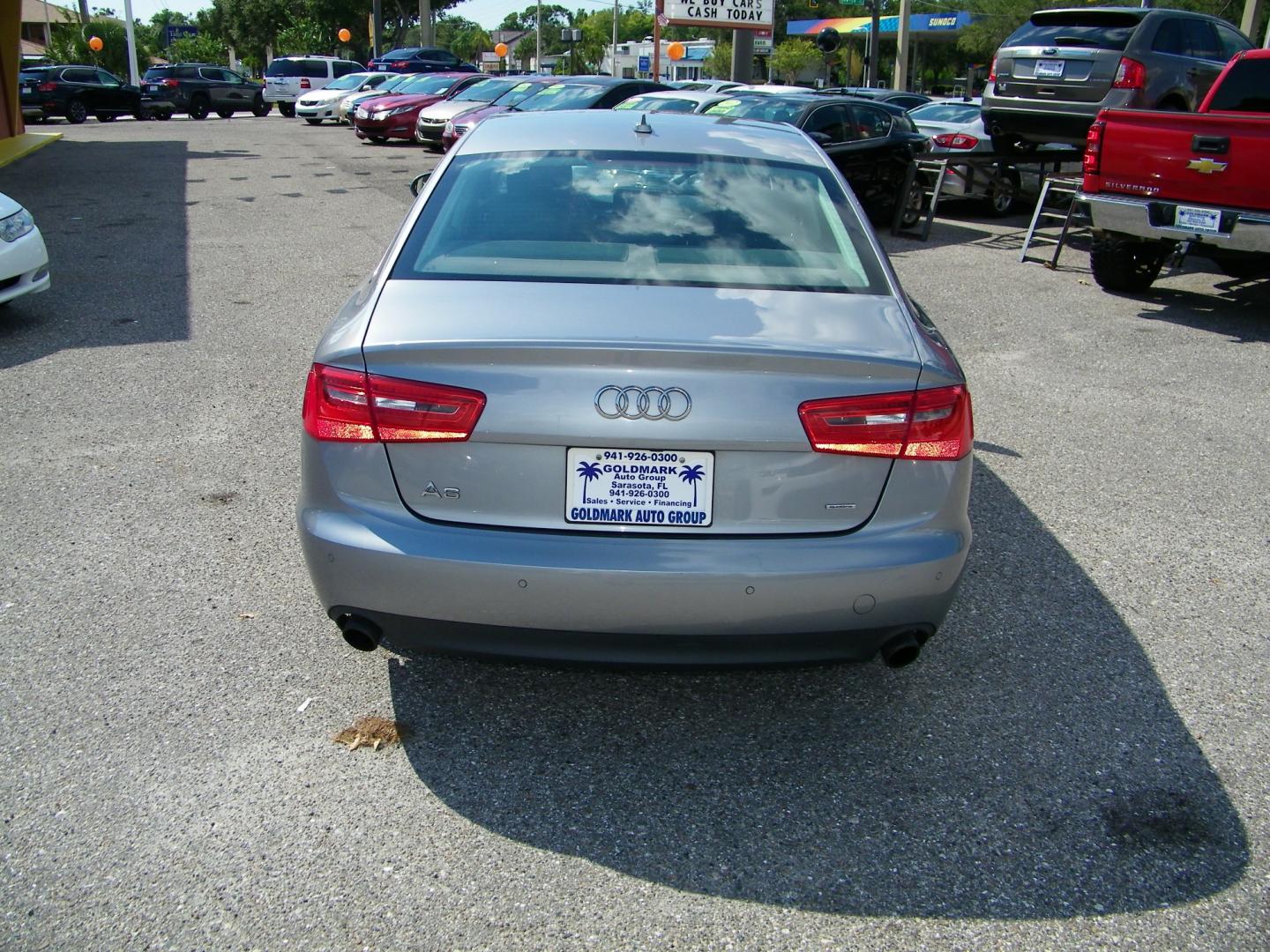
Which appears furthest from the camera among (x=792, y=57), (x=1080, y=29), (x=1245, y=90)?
(x=792, y=57)

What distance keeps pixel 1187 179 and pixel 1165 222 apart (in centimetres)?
35

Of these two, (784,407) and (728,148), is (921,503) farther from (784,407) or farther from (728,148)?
(728,148)

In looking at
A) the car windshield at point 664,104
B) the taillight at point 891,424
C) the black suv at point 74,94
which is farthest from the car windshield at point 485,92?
the taillight at point 891,424

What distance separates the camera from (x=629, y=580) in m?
2.78

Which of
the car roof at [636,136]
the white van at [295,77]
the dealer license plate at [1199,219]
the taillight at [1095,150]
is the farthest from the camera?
the white van at [295,77]

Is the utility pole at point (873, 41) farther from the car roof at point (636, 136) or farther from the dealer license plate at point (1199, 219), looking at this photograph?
the car roof at point (636, 136)

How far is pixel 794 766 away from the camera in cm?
323

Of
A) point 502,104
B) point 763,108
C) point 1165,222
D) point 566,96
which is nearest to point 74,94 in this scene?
point 502,104

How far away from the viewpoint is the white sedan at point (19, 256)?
7766 mm

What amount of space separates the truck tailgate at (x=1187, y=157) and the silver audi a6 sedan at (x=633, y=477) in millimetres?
6593

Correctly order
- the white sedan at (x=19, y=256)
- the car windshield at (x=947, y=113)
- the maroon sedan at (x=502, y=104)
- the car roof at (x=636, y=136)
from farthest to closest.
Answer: the maroon sedan at (x=502, y=104) < the car windshield at (x=947, y=113) < the white sedan at (x=19, y=256) < the car roof at (x=636, y=136)

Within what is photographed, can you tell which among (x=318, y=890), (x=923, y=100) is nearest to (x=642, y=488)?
(x=318, y=890)

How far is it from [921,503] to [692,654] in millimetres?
720

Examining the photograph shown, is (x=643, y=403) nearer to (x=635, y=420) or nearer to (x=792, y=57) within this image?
(x=635, y=420)
